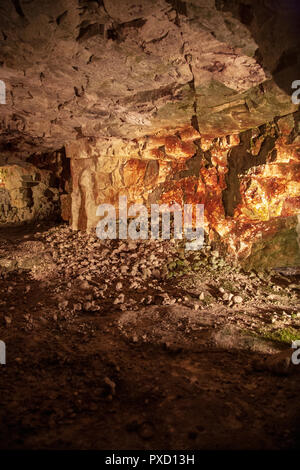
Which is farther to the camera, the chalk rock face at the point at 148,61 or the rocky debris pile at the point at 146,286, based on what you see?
the rocky debris pile at the point at 146,286

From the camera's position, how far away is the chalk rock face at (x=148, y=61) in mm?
2168

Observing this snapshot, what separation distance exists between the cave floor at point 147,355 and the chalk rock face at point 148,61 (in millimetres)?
2551

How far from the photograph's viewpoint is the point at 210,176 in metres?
4.97

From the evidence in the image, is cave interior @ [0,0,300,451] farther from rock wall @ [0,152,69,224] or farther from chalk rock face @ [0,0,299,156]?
rock wall @ [0,152,69,224]

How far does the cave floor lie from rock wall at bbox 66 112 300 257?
3.28 feet

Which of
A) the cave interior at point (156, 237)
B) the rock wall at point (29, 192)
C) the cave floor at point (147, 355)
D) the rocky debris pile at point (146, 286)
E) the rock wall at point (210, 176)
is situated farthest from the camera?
the rock wall at point (29, 192)

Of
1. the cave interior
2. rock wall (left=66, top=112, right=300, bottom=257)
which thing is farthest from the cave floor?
rock wall (left=66, top=112, right=300, bottom=257)

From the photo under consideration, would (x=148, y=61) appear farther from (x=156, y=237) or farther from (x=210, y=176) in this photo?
(x=156, y=237)

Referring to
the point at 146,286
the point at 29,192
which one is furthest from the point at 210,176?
the point at 29,192

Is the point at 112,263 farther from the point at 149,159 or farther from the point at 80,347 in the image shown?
the point at 149,159

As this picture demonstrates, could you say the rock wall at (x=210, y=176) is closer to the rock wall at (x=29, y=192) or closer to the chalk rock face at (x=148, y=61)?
the chalk rock face at (x=148, y=61)

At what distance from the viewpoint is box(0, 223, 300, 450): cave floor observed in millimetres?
1463

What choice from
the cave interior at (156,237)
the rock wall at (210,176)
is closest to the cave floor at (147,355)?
the cave interior at (156,237)

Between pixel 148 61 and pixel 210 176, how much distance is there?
2624mm
